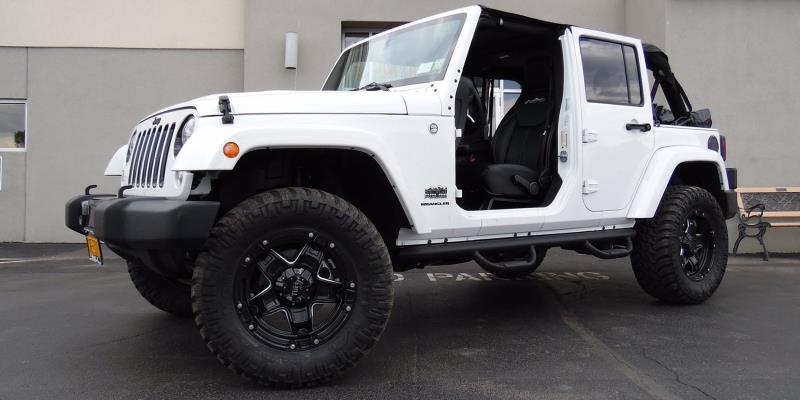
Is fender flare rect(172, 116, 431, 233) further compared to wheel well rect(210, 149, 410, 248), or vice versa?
wheel well rect(210, 149, 410, 248)

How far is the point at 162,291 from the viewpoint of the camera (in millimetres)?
4219

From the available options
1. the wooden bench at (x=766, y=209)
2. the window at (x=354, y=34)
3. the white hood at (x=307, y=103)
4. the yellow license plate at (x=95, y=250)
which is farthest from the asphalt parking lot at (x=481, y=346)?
the window at (x=354, y=34)

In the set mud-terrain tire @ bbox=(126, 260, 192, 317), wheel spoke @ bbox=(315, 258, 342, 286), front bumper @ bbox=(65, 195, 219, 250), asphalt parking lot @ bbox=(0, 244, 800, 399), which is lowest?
asphalt parking lot @ bbox=(0, 244, 800, 399)

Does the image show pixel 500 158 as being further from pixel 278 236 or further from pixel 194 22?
pixel 194 22

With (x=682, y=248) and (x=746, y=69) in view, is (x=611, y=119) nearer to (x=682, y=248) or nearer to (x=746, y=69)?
(x=682, y=248)

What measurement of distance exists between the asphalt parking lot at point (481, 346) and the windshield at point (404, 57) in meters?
1.76

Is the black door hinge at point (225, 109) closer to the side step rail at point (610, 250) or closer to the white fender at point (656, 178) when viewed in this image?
the side step rail at point (610, 250)

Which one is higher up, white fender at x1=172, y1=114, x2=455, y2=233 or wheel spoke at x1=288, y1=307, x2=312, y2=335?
white fender at x1=172, y1=114, x2=455, y2=233

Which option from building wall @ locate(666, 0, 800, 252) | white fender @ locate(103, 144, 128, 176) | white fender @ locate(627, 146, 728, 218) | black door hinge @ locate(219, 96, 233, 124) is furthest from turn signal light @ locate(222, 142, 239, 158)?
building wall @ locate(666, 0, 800, 252)

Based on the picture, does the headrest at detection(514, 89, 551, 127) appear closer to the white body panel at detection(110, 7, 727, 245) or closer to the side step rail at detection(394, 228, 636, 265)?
the white body panel at detection(110, 7, 727, 245)

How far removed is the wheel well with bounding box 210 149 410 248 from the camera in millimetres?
3020

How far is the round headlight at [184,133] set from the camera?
2951 mm

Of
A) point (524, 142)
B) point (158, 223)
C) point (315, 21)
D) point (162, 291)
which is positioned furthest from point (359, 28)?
point (158, 223)

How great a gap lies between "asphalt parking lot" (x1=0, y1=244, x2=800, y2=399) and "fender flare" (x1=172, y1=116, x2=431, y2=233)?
1083mm
